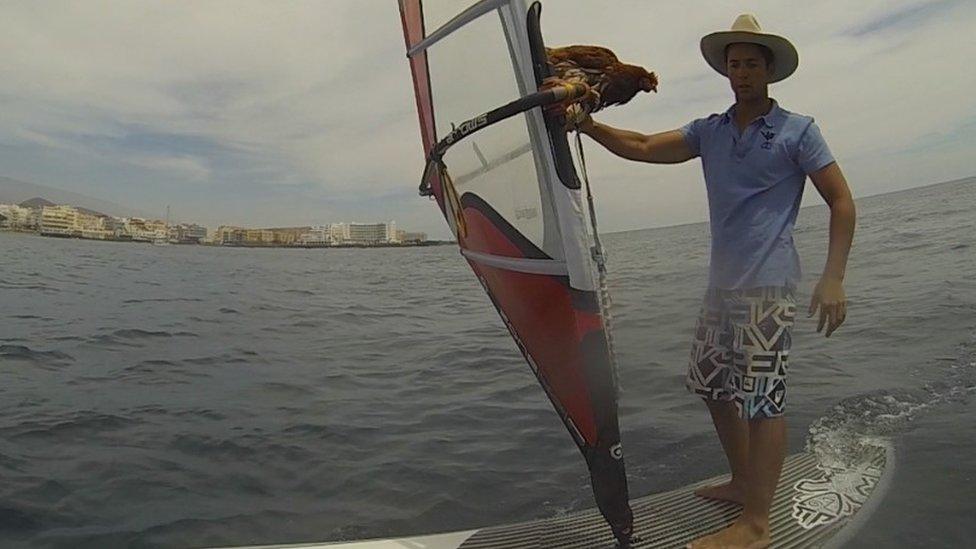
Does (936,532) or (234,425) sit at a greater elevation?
(936,532)

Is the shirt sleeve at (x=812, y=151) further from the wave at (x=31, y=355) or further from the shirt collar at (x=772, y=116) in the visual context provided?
the wave at (x=31, y=355)

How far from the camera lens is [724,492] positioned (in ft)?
10.6

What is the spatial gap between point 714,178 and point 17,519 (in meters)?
4.24

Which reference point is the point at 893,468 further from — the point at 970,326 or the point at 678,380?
the point at 970,326

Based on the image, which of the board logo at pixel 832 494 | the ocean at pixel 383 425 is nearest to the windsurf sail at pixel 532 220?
the ocean at pixel 383 425

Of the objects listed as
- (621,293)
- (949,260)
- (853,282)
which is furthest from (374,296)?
(949,260)

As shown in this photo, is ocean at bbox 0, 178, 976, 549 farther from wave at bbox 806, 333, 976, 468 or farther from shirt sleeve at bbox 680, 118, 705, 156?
shirt sleeve at bbox 680, 118, 705, 156

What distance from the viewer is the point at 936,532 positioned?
9.40ft

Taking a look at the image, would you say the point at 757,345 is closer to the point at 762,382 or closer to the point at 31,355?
the point at 762,382

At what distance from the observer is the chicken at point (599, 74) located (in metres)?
2.29

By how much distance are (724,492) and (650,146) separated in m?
1.76

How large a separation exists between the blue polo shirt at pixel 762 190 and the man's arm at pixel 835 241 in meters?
0.07

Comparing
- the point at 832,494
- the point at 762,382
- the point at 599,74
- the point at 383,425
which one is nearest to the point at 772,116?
the point at 599,74

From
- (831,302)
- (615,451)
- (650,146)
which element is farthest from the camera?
(650,146)
